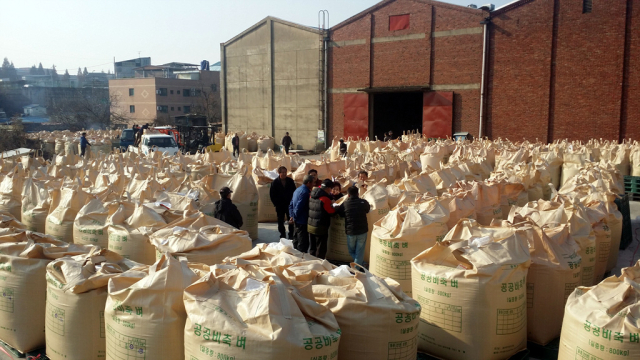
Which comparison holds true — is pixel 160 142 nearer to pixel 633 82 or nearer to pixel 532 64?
pixel 532 64

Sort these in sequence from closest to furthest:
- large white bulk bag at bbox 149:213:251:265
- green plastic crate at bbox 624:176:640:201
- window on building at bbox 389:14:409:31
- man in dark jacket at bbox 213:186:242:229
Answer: large white bulk bag at bbox 149:213:251:265, man in dark jacket at bbox 213:186:242:229, green plastic crate at bbox 624:176:640:201, window on building at bbox 389:14:409:31

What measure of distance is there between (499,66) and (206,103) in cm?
4312

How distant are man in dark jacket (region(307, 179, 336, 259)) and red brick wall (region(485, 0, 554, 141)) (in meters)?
18.4

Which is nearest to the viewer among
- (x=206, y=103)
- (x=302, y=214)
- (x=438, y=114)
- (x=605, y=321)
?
(x=605, y=321)

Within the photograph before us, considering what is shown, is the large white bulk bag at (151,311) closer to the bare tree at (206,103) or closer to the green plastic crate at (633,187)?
the green plastic crate at (633,187)

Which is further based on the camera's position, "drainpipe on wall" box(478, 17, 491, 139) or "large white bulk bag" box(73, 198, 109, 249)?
"drainpipe on wall" box(478, 17, 491, 139)

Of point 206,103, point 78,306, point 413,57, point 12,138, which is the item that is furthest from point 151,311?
point 206,103

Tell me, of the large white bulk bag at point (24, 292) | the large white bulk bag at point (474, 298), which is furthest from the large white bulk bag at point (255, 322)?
the large white bulk bag at point (24, 292)

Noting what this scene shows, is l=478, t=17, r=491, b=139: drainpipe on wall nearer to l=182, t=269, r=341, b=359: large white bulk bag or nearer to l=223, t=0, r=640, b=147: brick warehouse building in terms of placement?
l=223, t=0, r=640, b=147: brick warehouse building

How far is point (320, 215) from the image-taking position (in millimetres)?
6715

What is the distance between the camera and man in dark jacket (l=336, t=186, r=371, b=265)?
6430 mm

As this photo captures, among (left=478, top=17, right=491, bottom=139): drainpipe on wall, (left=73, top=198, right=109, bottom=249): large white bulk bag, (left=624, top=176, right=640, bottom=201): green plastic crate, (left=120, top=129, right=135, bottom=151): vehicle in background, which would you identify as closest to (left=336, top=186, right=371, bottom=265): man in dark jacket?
(left=73, top=198, right=109, bottom=249): large white bulk bag

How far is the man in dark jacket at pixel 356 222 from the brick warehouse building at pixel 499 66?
18345mm

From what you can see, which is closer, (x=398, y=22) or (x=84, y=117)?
(x=398, y=22)
